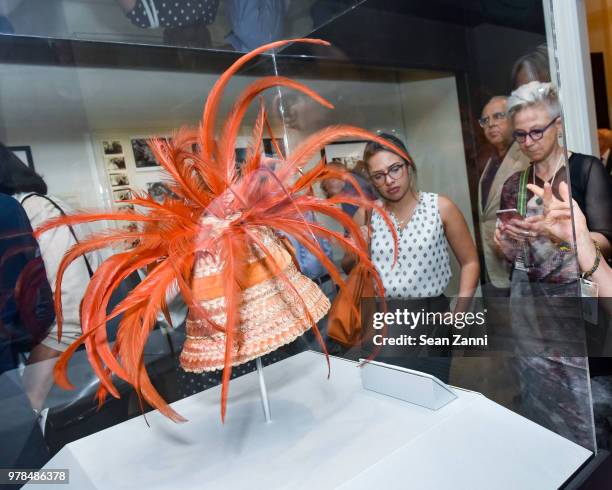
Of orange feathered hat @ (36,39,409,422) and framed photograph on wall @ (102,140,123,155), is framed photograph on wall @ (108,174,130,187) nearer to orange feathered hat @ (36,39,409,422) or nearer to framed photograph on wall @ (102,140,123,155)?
framed photograph on wall @ (102,140,123,155)

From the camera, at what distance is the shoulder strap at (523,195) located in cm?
99

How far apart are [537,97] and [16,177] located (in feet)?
4.31

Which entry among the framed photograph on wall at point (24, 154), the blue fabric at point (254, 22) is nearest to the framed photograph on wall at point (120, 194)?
the framed photograph on wall at point (24, 154)

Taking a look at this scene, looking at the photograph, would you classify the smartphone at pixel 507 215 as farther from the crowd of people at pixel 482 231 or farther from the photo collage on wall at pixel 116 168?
the photo collage on wall at pixel 116 168

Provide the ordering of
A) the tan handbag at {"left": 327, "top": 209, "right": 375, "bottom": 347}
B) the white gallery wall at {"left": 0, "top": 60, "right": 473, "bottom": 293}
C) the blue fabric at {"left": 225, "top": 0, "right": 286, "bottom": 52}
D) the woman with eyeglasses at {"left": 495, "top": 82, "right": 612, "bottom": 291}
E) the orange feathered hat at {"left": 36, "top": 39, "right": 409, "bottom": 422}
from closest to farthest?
1. the orange feathered hat at {"left": 36, "top": 39, "right": 409, "bottom": 422}
2. the woman with eyeglasses at {"left": 495, "top": 82, "right": 612, "bottom": 291}
3. the white gallery wall at {"left": 0, "top": 60, "right": 473, "bottom": 293}
4. the tan handbag at {"left": 327, "top": 209, "right": 375, "bottom": 347}
5. the blue fabric at {"left": 225, "top": 0, "right": 286, "bottom": 52}

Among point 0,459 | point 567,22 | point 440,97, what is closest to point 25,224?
point 0,459

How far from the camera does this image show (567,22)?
1367 millimetres

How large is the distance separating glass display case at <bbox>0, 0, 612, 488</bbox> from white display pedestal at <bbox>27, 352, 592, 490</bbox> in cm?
3

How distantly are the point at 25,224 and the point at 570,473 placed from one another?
1.46 m

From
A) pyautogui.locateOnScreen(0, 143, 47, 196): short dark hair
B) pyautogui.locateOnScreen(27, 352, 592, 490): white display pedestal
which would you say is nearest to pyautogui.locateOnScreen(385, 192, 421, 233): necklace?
pyautogui.locateOnScreen(27, 352, 592, 490): white display pedestal

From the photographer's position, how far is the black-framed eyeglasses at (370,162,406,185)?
1160mm

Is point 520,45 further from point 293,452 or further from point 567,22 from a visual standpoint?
point 293,452

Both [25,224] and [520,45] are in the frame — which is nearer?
[520,45]

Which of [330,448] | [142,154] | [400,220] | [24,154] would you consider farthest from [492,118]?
[24,154]
